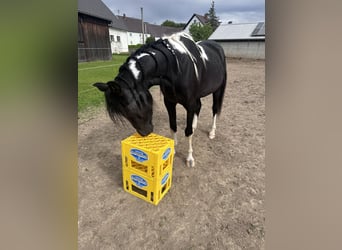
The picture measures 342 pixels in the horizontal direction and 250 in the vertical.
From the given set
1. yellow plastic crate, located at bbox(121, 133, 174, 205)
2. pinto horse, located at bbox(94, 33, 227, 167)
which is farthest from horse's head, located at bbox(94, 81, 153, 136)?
yellow plastic crate, located at bbox(121, 133, 174, 205)

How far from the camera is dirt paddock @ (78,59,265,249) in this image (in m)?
1.55

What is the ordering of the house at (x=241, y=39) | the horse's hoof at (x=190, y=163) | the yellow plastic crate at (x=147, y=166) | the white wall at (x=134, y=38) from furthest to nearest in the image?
the white wall at (x=134, y=38) → the house at (x=241, y=39) → the horse's hoof at (x=190, y=163) → the yellow plastic crate at (x=147, y=166)

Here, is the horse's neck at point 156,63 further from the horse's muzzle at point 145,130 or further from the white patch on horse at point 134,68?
the horse's muzzle at point 145,130

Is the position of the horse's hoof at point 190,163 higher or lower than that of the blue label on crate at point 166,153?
lower

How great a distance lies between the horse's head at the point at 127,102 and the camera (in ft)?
4.83

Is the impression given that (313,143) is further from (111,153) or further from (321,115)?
(111,153)

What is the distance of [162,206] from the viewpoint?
1853 mm

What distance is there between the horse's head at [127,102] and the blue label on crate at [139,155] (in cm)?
A: 24

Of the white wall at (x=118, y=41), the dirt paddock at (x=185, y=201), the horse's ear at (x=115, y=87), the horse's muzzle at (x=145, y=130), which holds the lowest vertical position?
the dirt paddock at (x=185, y=201)

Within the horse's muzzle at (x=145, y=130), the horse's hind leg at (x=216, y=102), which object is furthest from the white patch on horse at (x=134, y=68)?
the horse's hind leg at (x=216, y=102)

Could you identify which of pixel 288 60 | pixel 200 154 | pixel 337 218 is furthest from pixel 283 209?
pixel 200 154

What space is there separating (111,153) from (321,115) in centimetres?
256

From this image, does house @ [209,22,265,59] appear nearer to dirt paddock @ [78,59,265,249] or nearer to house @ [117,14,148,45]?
dirt paddock @ [78,59,265,249]

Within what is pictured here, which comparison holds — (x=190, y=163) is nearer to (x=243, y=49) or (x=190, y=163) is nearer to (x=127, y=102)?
(x=127, y=102)
